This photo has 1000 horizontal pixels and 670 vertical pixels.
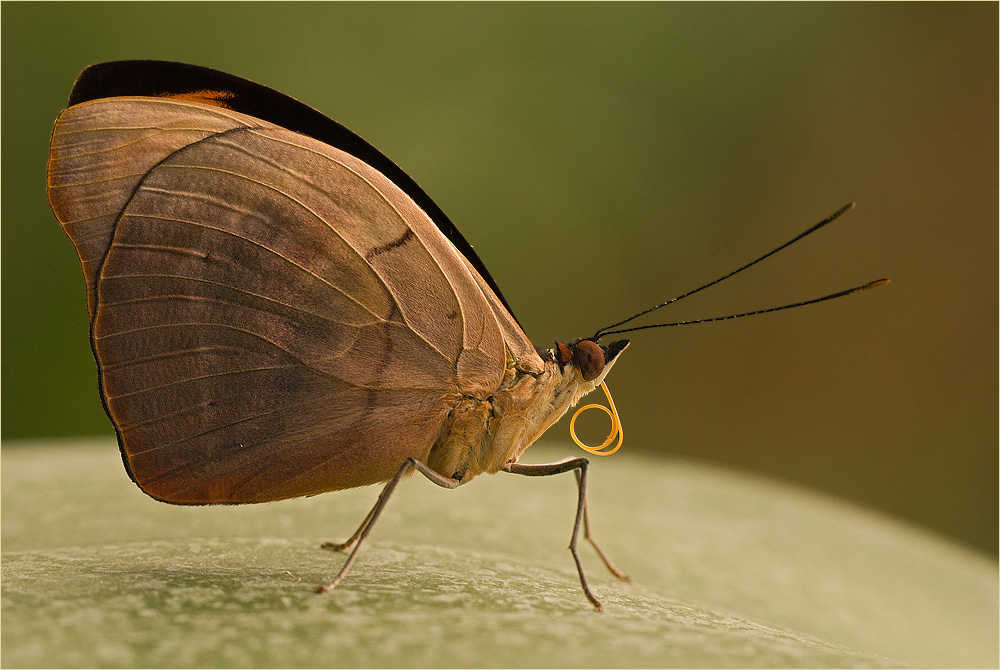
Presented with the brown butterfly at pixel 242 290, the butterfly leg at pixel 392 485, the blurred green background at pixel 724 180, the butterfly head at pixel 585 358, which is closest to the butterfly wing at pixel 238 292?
the brown butterfly at pixel 242 290

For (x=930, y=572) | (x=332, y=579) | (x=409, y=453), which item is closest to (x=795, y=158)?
(x=930, y=572)

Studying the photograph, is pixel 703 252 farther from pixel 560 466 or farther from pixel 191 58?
pixel 560 466

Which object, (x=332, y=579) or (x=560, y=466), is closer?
(x=332, y=579)

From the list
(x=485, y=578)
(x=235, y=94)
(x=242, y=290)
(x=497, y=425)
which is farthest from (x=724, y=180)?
(x=485, y=578)

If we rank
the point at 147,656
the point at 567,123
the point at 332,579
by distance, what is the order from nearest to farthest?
the point at 147,656 → the point at 332,579 → the point at 567,123

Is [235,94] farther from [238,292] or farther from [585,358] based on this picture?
[585,358]
